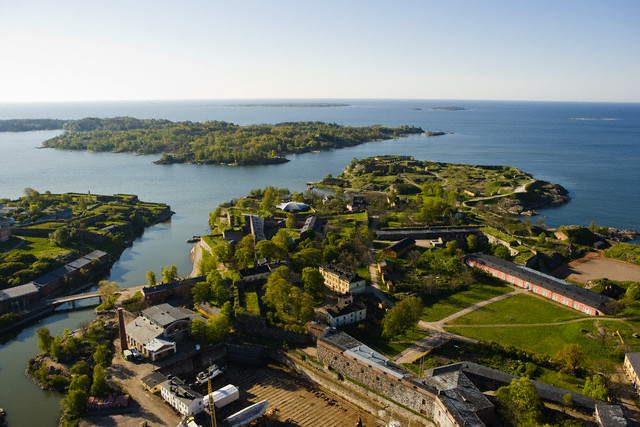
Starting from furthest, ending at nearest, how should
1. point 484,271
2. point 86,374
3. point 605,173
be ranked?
point 605,173, point 484,271, point 86,374

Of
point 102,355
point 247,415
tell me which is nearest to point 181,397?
point 247,415

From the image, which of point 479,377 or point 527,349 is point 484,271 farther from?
point 479,377

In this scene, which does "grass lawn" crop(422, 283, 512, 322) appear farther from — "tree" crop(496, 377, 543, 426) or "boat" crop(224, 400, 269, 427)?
"boat" crop(224, 400, 269, 427)

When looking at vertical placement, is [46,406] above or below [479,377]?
below

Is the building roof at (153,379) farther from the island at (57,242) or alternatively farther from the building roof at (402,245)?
the building roof at (402,245)

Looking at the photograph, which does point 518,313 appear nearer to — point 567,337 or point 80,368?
point 567,337

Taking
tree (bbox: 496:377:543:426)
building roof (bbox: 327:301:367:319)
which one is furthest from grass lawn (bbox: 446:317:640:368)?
building roof (bbox: 327:301:367:319)

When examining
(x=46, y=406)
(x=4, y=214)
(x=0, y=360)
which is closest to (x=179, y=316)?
(x=46, y=406)
